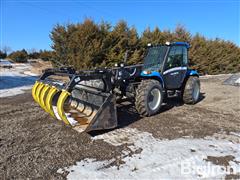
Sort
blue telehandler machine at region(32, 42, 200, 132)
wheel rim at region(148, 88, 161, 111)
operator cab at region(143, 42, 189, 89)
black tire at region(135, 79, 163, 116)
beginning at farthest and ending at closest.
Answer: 1. operator cab at region(143, 42, 189, 89)
2. wheel rim at region(148, 88, 161, 111)
3. black tire at region(135, 79, 163, 116)
4. blue telehandler machine at region(32, 42, 200, 132)

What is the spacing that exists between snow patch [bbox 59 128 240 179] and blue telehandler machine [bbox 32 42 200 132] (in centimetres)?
66

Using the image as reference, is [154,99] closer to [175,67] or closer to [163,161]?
[175,67]

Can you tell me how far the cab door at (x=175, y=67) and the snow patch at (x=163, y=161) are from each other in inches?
92.3

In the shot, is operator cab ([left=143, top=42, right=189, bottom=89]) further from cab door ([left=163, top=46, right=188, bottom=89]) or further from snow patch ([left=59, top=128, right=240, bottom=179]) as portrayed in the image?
snow patch ([left=59, top=128, right=240, bottom=179])

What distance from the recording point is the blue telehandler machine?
382 centimetres

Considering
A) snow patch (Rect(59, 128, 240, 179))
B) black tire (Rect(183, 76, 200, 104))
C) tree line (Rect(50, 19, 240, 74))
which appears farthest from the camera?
tree line (Rect(50, 19, 240, 74))

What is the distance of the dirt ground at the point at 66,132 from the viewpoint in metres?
2.92

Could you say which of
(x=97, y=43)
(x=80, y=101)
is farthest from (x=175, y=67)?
(x=97, y=43)

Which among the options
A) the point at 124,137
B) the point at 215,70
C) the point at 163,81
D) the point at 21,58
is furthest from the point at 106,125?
the point at 21,58

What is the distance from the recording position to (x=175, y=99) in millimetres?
7180

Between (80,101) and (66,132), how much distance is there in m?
1.16

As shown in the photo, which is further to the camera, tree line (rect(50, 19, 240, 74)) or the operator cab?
tree line (rect(50, 19, 240, 74))

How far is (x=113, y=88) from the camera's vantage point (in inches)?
183

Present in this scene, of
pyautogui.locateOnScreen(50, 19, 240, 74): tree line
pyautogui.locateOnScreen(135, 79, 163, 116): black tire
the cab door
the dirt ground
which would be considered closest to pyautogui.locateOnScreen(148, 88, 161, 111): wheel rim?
pyautogui.locateOnScreen(135, 79, 163, 116): black tire
